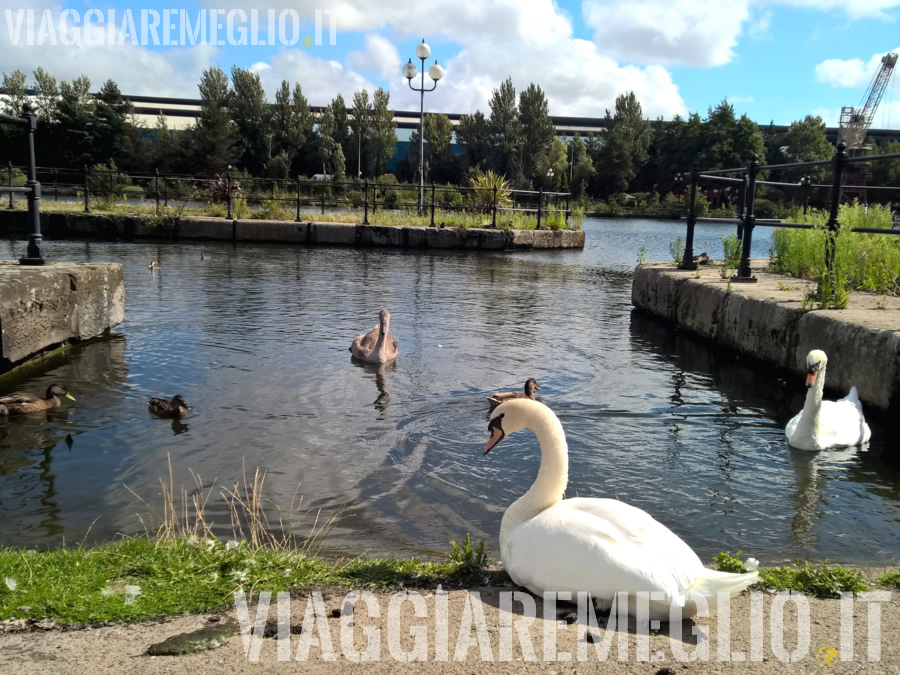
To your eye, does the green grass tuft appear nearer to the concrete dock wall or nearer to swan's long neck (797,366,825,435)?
swan's long neck (797,366,825,435)

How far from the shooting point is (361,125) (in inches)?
2985

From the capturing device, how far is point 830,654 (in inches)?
103

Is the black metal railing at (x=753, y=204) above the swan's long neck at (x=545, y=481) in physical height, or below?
above

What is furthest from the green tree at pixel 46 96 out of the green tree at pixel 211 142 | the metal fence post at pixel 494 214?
the metal fence post at pixel 494 214

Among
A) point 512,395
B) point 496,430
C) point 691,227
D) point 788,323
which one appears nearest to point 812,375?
point 788,323

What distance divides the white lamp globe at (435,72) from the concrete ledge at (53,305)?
69.2ft

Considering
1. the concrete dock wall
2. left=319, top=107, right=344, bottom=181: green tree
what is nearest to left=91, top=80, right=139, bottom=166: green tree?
left=319, top=107, right=344, bottom=181: green tree

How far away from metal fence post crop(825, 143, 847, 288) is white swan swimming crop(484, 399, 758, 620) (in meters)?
5.97

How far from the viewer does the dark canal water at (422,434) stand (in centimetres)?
459

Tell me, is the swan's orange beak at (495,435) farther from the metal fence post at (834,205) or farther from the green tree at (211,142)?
the green tree at (211,142)

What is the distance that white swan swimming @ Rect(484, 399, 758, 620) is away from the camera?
2.84 m

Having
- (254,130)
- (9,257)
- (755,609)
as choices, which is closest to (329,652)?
(755,609)

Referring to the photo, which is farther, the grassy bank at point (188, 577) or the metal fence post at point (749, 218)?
the metal fence post at point (749, 218)

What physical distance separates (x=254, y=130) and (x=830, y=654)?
238 ft
